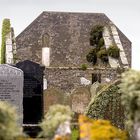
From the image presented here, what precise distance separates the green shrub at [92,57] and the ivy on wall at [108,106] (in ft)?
72.2

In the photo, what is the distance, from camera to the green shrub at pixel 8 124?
11.4 metres

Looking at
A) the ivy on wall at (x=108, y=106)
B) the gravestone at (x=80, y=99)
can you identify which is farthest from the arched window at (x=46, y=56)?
the ivy on wall at (x=108, y=106)

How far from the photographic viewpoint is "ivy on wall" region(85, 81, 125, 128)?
22.3 metres

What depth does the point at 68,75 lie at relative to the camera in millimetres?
38625

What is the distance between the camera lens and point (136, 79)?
12.1m

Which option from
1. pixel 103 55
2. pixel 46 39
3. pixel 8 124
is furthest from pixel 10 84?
pixel 46 39

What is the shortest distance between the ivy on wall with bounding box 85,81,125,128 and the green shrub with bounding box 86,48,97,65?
22015 millimetres

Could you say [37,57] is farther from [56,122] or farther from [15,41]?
[56,122]

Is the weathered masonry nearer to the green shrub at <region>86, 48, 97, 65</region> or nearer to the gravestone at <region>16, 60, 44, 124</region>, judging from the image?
the green shrub at <region>86, 48, 97, 65</region>

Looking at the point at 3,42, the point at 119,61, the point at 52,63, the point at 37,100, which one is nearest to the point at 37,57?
the point at 52,63

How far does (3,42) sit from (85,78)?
24.7ft

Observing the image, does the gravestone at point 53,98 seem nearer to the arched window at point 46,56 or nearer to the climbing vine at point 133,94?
the arched window at point 46,56

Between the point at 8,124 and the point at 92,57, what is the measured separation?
34.0 m

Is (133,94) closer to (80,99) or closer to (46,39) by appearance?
(80,99)
